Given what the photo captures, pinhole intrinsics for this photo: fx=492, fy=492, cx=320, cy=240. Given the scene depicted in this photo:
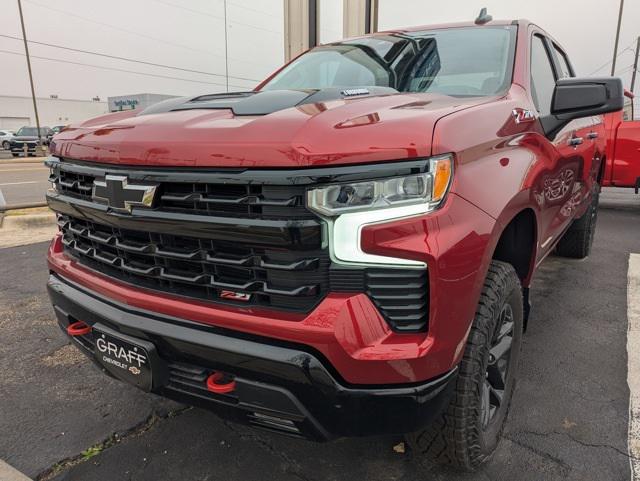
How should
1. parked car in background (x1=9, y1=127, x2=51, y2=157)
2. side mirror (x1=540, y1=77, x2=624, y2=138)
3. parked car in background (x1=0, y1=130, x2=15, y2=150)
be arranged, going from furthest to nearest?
parked car in background (x1=0, y1=130, x2=15, y2=150), parked car in background (x1=9, y1=127, x2=51, y2=157), side mirror (x1=540, y1=77, x2=624, y2=138)

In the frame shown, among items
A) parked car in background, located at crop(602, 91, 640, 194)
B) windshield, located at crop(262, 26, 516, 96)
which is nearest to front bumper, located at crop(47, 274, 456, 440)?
windshield, located at crop(262, 26, 516, 96)

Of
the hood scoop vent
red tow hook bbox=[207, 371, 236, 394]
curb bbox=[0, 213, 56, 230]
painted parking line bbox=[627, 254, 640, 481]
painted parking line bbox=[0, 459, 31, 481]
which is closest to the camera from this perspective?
red tow hook bbox=[207, 371, 236, 394]

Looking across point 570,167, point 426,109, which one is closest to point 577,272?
point 570,167

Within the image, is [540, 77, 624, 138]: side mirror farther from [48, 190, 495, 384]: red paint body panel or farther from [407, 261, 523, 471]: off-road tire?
[48, 190, 495, 384]: red paint body panel

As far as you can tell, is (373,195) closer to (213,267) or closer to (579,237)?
(213,267)

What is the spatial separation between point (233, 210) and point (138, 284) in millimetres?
529

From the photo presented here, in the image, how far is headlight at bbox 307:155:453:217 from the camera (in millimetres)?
1368

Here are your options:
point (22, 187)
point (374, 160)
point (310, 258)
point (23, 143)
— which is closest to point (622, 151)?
point (374, 160)

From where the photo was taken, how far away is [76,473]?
1.97m

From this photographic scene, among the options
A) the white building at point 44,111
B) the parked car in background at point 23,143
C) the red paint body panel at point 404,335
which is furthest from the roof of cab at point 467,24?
the white building at point 44,111

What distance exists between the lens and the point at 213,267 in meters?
1.56

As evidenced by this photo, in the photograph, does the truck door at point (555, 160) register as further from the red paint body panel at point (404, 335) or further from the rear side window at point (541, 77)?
the red paint body panel at point (404, 335)

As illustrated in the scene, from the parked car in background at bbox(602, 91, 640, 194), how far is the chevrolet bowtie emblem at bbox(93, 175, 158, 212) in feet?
23.4

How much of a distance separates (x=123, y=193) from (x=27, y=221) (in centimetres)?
587
